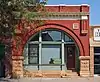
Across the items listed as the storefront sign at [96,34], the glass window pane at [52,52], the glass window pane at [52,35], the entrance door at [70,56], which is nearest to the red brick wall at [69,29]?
the glass window pane at [52,35]

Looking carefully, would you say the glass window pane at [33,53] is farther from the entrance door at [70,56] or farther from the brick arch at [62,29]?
the entrance door at [70,56]

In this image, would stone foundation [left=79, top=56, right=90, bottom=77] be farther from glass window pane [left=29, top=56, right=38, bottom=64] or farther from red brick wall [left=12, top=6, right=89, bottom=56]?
glass window pane [left=29, top=56, right=38, bottom=64]

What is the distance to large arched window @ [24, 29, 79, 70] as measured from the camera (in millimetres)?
35312

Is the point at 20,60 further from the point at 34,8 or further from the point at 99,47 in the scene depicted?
the point at 34,8

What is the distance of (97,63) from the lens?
118 feet

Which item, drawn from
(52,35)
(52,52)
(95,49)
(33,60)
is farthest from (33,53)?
(95,49)

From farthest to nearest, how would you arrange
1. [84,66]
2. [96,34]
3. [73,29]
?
[96,34] → [73,29] → [84,66]

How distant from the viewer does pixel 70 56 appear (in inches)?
1421

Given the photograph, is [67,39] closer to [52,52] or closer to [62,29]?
[62,29]

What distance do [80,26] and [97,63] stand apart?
3975 mm

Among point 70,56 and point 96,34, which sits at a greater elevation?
point 96,34

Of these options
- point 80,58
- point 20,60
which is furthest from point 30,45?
point 80,58

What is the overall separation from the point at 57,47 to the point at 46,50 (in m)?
1.06

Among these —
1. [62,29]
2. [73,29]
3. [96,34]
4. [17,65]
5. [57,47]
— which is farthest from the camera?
[57,47]
